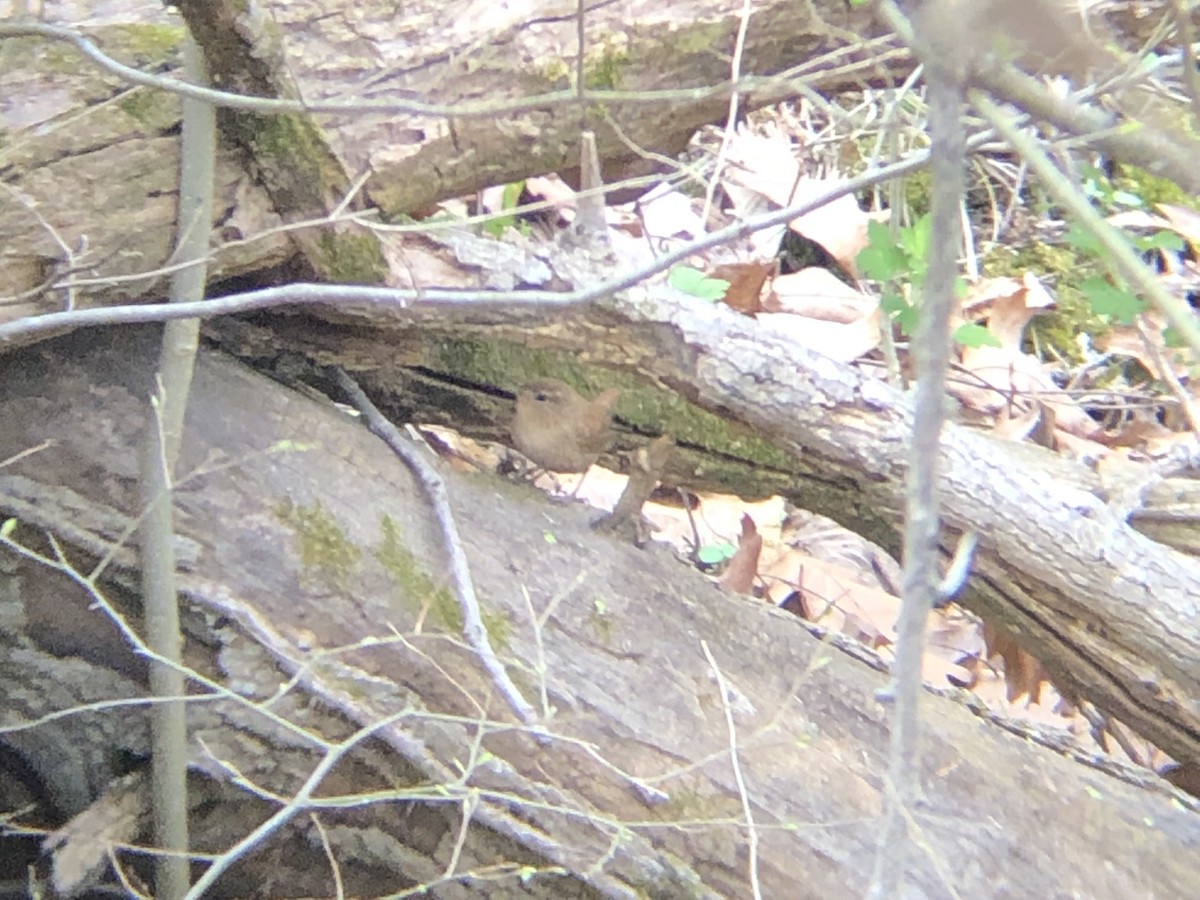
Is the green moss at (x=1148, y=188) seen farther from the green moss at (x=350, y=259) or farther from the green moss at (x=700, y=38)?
the green moss at (x=350, y=259)

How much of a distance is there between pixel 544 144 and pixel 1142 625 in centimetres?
103

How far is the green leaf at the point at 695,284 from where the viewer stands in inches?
73.9

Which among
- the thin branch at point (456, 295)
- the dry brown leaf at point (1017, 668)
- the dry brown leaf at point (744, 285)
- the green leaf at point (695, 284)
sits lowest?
the dry brown leaf at point (1017, 668)

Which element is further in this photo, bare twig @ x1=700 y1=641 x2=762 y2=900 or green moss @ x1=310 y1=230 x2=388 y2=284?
green moss @ x1=310 y1=230 x2=388 y2=284

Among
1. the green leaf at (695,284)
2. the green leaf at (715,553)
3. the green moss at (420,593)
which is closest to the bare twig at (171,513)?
the green moss at (420,593)

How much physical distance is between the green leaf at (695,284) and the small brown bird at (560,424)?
401 millimetres

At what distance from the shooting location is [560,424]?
154cm

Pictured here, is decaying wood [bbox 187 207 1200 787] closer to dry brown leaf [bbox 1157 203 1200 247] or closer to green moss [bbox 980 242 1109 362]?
green moss [bbox 980 242 1109 362]

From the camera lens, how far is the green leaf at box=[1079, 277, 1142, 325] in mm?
1669

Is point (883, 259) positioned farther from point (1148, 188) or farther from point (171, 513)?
point (1148, 188)

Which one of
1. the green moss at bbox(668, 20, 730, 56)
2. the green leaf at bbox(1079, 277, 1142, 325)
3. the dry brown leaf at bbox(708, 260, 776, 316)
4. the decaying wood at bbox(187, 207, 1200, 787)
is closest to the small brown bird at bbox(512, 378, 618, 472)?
the decaying wood at bbox(187, 207, 1200, 787)

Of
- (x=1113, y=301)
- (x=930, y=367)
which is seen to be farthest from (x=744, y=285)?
(x=930, y=367)

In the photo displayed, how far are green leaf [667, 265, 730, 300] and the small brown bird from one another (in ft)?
1.31

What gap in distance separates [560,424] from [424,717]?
18.9 inches
